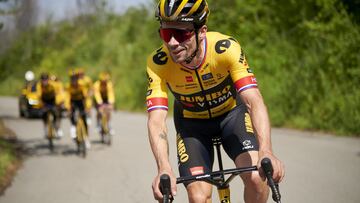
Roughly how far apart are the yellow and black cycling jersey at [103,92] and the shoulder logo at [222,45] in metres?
11.5

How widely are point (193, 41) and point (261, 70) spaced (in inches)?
629

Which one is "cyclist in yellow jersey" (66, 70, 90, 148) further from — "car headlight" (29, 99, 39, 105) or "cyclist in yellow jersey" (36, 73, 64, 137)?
"car headlight" (29, 99, 39, 105)

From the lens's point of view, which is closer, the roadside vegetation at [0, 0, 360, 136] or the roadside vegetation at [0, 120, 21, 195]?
the roadside vegetation at [0, 120, 21, 195]

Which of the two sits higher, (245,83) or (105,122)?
(105,122)

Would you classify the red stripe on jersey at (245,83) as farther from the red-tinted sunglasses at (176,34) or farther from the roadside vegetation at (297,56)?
the roadside vegetation at (297,56)

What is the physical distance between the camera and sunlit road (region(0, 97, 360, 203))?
313 inches

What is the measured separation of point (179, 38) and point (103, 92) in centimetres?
1230

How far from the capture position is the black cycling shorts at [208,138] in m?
4.25


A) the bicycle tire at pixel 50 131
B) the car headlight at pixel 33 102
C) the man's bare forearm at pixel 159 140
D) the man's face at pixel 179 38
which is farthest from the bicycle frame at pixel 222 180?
the car headlight at pixel 33 102

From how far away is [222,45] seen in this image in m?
4.23

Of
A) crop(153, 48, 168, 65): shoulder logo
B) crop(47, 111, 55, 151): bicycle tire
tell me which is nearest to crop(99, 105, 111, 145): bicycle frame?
crop(47, 111, 55, 151): bicycle tire

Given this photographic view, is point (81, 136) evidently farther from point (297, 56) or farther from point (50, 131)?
point (297, 56)

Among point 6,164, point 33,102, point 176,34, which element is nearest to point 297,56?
point 6,164

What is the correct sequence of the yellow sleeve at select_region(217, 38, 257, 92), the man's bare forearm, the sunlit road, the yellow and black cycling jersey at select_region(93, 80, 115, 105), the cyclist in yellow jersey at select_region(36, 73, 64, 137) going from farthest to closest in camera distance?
the cyclist in yellow jersey at select_region(36, 73, 64, 137), the yellow and black cycling jersey at select_region(93, 80, 115, 105), the sunlit road, the yellow sleeve at select_region(217, 38, 257, 92), the man's bare forearm
